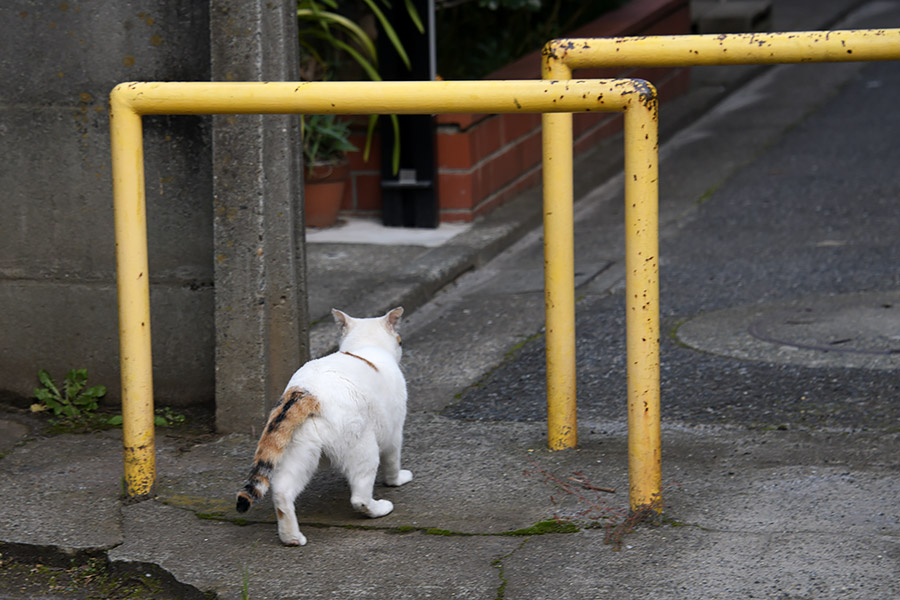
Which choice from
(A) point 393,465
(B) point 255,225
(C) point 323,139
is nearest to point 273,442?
(A) point 393,465

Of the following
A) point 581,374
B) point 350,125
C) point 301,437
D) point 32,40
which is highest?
point 32,40

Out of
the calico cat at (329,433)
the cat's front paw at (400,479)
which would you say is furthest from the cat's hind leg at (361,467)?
the cat's front paw at (400,479)

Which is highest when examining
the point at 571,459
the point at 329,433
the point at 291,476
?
the point at 329,433

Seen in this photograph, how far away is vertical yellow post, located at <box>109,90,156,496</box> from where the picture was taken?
10.9 feet

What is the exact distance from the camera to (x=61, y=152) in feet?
13.7

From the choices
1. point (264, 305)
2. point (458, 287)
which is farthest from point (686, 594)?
point (458, 287)

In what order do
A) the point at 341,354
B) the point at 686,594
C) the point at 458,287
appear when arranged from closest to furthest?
the point at 686,594
the point at 341,354
the point at 458,287

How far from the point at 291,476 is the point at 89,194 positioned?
61.3 inches

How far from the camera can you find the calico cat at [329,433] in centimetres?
314

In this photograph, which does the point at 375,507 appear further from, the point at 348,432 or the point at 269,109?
the point at 269,109

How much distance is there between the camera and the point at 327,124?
22.5ft

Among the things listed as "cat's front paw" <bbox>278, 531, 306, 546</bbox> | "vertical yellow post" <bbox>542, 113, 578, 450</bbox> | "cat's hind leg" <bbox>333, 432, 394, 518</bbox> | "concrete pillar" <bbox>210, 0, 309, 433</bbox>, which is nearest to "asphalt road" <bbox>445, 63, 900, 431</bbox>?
"vertical yellow post" <bbox>542, 113, 578, 450</bbox>

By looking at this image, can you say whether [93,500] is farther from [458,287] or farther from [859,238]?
[859,238]

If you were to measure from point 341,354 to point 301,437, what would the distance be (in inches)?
15.5
